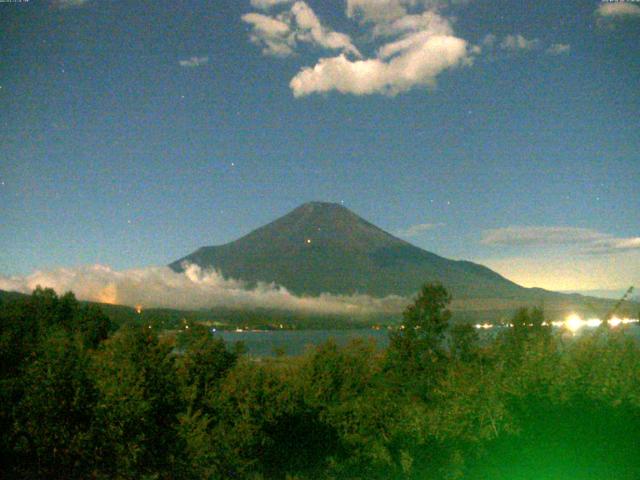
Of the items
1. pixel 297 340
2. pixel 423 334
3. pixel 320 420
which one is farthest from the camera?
pixel 297 340

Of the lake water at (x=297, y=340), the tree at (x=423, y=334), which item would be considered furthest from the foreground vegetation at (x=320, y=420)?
the tree at (x=423, y=334)

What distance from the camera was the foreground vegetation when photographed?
980cm

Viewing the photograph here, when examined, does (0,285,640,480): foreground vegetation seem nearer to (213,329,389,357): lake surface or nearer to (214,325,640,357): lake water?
(214,325,640,357): lake water

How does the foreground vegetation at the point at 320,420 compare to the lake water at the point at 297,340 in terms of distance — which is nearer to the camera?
the foreground vegetation at the point at 320,420

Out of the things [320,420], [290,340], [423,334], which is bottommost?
[290,340]

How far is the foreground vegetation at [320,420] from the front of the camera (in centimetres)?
980

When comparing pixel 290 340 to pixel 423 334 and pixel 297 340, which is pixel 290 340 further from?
pixel 423 334

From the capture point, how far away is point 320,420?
18562 mm

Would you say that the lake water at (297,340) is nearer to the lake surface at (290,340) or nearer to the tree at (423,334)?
the lake surface at (290,340)

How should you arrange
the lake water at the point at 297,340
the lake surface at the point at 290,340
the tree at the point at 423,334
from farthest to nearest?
the lake surface at the point at 290,340
the tree at the point at 423,334
the lake water at the point at 297,340

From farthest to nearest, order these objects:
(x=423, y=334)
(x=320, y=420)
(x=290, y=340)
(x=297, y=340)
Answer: (x=290, y=340) → (x=297, y=340) → (x=423, y=334) → (x=320, y=420)

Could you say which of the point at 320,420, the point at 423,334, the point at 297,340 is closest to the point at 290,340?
the point at 297,340

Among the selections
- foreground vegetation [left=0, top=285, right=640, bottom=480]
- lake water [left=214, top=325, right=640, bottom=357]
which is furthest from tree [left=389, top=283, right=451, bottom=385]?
foreground vegetation [left=0, top=285, right=640, bottom=480]

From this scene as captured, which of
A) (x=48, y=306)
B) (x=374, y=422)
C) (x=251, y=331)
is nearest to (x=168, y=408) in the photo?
(x=374, y=422)
